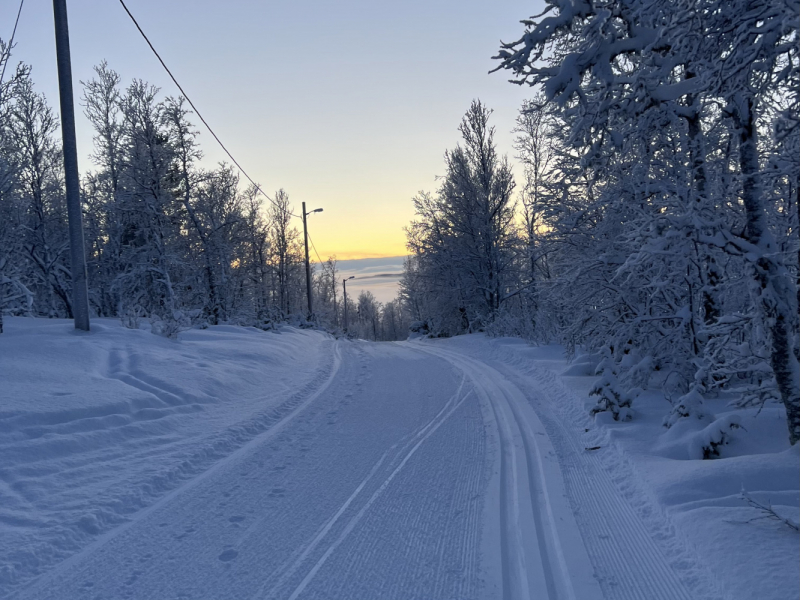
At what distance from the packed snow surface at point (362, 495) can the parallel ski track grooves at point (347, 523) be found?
23 millimetres

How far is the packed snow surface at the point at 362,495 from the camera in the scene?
3.64 meters

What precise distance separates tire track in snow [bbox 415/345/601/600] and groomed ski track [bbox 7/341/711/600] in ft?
0.05

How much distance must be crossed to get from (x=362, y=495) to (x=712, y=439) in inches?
149

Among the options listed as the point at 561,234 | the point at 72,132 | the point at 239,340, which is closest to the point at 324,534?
the point at 561,234

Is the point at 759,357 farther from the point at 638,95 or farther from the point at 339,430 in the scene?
the point at 339,430

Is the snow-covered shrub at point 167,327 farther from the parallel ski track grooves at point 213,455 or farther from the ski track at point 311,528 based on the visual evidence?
the ski track at point 311,528

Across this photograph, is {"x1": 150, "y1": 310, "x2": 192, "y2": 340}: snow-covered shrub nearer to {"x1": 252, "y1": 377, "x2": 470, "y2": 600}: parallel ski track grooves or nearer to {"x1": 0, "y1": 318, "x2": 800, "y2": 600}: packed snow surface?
{"x1": 0, "y1": 318, "x2": 800, "y2": 600}: packed snow surface

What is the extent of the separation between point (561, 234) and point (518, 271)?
645 inches

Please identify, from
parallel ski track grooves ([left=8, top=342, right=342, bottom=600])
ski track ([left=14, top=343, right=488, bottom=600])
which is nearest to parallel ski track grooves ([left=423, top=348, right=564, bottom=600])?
ski track ([left=14, top=343, right=488, bottom=600])

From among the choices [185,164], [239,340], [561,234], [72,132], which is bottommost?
[239,340]

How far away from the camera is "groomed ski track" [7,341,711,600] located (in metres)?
3.59

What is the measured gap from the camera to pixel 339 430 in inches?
300

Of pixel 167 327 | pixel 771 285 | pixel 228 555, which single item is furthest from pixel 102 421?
pixel 771 285

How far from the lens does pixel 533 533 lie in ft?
14.1
